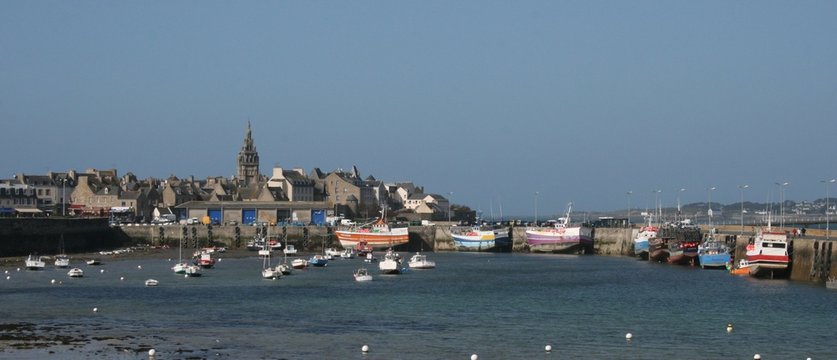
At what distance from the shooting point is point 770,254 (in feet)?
265

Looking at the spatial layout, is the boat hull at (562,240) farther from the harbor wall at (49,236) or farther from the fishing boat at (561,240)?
the harbor wall at (49,236)

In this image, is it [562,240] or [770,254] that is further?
[562,240]

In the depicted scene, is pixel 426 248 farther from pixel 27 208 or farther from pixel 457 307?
pixel 457 307

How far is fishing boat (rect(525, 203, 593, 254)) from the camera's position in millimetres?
130125

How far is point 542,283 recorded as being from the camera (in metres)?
81.9

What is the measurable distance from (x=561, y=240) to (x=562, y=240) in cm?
16

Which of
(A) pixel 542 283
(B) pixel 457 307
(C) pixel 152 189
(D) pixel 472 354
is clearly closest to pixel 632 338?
(D) pixel 472 354

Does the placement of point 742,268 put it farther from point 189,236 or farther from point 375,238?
point 189,236

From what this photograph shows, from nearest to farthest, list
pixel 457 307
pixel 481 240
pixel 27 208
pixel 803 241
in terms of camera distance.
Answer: pixel 457 307 < pixel 803 241 < pixel 481 240 < pixel 27 208

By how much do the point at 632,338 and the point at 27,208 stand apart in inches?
5019

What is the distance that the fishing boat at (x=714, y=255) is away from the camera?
3792 inches

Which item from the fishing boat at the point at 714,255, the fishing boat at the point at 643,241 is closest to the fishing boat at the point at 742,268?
the fishing boat at the point at 714,255

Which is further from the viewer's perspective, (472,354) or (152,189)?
(152,189)

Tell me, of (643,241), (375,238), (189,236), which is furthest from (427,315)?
(189,236)
